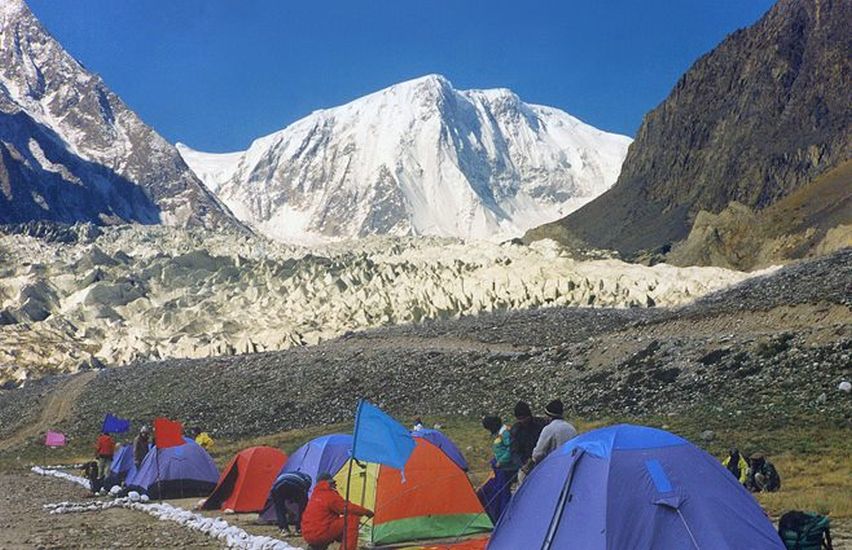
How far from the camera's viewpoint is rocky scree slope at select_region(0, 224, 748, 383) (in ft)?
228

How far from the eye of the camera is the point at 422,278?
79188mm

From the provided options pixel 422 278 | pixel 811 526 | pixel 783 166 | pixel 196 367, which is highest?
pixel 783 166

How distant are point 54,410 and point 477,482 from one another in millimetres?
39819

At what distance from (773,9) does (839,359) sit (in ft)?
581

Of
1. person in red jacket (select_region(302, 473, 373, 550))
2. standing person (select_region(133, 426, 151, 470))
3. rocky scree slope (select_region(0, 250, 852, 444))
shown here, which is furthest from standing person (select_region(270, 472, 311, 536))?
rocky scree slope (select_region(0, 250, 852, 444))

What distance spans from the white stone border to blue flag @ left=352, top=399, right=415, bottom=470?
2.88m

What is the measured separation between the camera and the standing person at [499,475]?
13891 mm

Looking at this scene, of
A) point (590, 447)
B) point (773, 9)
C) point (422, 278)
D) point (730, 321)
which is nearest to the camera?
point (590, 447)

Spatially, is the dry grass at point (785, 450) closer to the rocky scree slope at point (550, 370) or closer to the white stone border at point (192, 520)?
the rocky scree slope at point (550, 370)

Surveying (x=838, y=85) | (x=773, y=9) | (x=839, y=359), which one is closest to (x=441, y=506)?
(x=839, y=359)

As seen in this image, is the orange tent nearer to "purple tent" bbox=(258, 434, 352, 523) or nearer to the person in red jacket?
"purple tent" bbox=(258, 434, 352, 523)

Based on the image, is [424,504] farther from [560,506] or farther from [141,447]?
[141,447]

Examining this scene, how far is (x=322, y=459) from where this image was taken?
58.7 feet

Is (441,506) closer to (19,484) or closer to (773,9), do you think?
(19,484)
